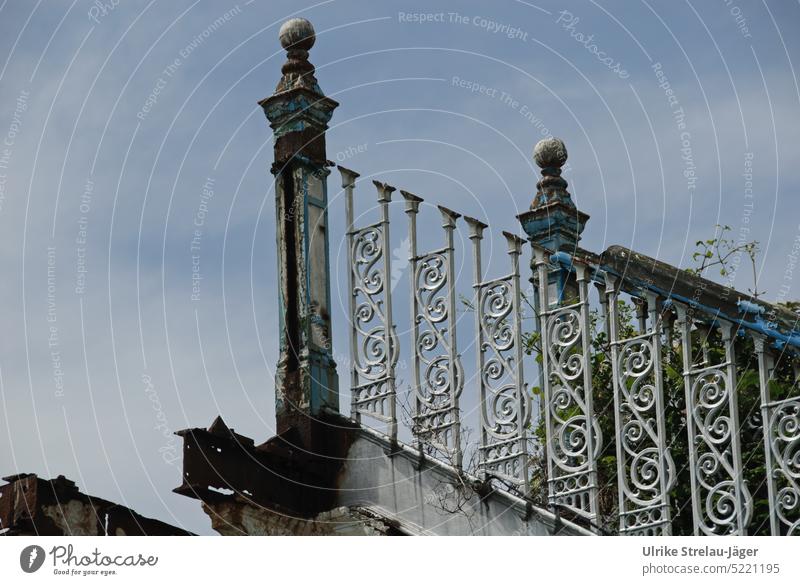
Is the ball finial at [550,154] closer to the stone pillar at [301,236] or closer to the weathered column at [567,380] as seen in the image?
the weathered column at [567,380]

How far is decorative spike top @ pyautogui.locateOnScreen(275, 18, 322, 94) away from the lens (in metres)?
13.0

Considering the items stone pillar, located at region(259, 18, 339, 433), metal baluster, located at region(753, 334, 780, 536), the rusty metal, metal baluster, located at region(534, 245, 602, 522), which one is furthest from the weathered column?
the rusty metal

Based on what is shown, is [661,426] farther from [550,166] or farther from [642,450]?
[550,166]

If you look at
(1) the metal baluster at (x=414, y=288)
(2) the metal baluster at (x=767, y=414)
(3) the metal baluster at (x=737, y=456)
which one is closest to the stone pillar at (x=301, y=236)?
(1) the metal baluster at (x=414, y=288)

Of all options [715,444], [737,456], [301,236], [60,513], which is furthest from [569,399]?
[60,513]

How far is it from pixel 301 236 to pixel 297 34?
142cm

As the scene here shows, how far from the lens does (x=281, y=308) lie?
12820mm

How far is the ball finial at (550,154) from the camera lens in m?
13.6

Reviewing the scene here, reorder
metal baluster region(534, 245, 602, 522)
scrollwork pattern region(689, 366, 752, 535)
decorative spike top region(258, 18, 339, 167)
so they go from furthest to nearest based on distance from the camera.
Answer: decorative spike top region(258, 18, 339, 167)
metal baluster region(534, 245, 602, 522)
scrollwork pattern region(689, 366, 752, 535)

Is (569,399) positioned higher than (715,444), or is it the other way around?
(569,399)

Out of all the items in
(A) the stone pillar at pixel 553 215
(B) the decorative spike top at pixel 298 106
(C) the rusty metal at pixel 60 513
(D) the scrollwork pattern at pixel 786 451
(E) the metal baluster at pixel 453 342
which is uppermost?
(B) the decorative spike top at pixel 298 106

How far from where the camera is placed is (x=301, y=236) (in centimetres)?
1288

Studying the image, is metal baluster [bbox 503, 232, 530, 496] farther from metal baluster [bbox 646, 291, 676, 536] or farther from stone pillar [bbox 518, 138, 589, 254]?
stone pillar [bbox 518, 138, 589, 254]
